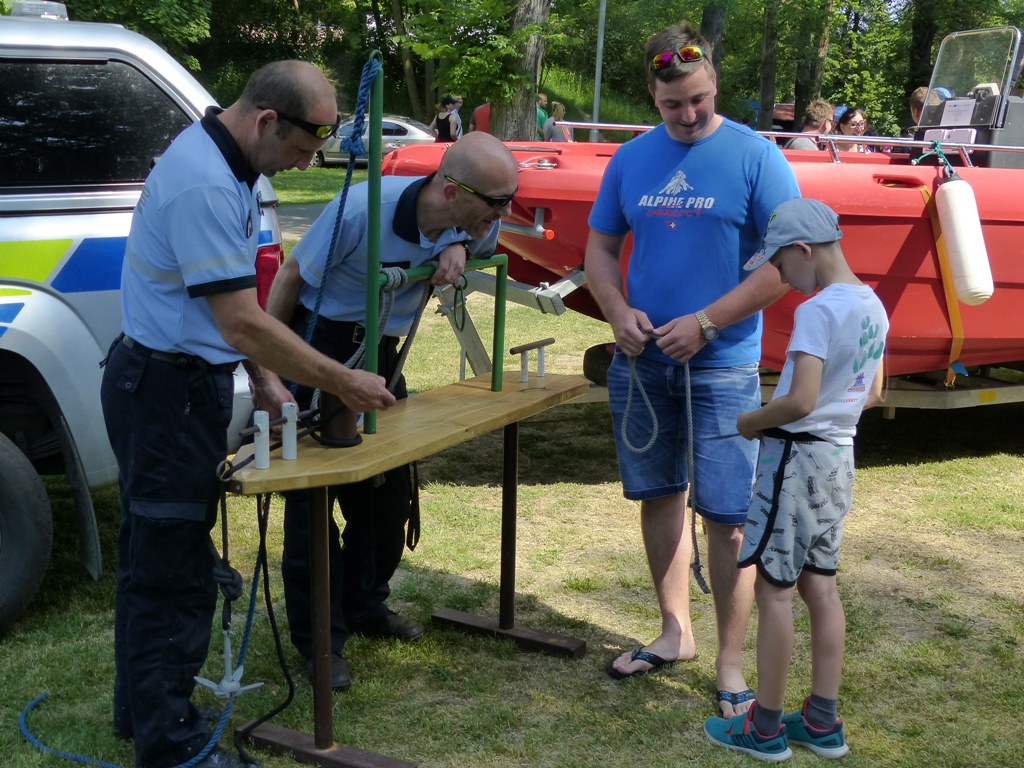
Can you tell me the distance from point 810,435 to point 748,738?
0.87 m

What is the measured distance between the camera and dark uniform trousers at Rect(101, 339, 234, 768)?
257 cm

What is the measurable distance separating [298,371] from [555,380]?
4.17 feet

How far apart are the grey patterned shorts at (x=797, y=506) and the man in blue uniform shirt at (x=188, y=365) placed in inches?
38.6

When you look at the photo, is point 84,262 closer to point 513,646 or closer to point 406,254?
point 406,254

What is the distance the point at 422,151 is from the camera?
600cm

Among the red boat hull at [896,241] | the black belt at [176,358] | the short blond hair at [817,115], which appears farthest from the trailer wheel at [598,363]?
the short blond hair at [817,115]

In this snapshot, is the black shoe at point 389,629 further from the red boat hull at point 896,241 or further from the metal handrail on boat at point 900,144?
the metal handrail on boat at point 900,144

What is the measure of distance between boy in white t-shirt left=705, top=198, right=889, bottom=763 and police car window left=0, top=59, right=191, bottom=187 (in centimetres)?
205

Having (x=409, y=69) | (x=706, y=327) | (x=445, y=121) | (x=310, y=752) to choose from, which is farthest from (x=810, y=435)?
(x=409, y=69)

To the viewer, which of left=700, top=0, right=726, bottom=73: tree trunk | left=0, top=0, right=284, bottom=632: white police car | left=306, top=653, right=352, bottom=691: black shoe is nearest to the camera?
left=306, top=653, right=352, bottom=691: black shoe

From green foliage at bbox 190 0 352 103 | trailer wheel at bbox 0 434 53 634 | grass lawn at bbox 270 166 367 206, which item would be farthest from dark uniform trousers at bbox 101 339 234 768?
green foliage at bbox 190 0 352 103

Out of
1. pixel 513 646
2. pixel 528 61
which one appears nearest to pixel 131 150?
pixel 513 646

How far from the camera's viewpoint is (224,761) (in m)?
2.78

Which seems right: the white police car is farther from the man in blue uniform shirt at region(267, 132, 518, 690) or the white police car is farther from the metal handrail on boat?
the metal handrail on boat
